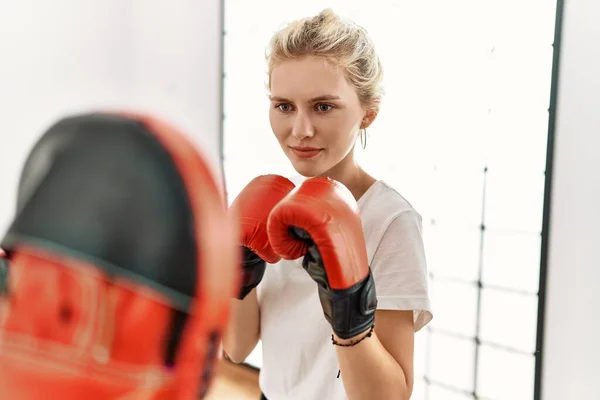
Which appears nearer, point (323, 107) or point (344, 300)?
point (344, 300)

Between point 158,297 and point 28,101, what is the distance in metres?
2.47

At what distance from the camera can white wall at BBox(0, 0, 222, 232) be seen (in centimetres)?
240

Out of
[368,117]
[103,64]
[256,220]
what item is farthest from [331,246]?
[103,64]

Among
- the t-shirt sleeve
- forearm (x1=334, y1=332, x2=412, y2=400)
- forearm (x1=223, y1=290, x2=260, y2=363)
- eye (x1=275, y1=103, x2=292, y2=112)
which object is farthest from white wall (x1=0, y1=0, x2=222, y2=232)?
forearm (x1=334, y1=332, x2=412, y2=400)

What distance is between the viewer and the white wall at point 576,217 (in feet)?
4.99

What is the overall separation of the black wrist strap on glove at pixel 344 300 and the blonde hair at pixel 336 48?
14.2 inches

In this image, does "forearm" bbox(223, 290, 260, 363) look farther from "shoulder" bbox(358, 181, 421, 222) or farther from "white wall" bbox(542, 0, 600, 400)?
"white wall" bbox(542, 0, 600, 400)

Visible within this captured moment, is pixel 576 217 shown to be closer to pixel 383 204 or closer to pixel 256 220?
pixel 383 204

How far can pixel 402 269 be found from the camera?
0.89m

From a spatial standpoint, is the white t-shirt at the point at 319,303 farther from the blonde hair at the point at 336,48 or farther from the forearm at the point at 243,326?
the blonde hair at the point at 336,48

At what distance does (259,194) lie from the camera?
0.89 meters

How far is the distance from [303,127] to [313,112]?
0.13 feet

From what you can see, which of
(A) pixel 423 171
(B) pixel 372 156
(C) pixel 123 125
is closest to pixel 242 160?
(B) pixel 372 156

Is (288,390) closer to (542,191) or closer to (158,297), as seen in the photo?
(158,297)
